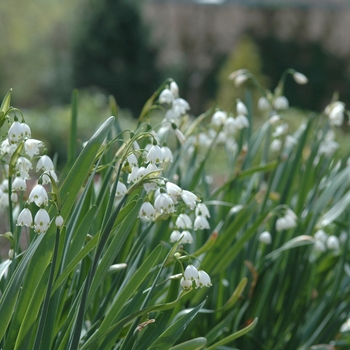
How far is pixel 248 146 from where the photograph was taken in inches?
96.3

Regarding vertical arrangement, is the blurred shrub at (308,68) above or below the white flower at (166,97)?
below

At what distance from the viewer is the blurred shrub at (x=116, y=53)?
39.4 feet

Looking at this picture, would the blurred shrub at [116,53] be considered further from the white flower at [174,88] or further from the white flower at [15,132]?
the white flower at [15,132]

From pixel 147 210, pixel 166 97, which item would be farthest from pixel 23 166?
pixel 166 97

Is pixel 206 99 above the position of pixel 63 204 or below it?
below

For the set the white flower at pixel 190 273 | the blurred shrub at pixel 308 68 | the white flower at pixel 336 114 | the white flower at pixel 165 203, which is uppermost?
the white flower at pixel 165 203

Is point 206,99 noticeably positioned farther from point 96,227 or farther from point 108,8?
point 96,227

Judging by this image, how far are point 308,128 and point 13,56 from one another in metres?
13.7

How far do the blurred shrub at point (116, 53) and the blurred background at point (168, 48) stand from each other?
2cm

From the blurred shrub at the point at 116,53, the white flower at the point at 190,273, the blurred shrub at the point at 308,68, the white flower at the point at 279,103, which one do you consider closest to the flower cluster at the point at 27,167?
the white flower at the point at 190,273

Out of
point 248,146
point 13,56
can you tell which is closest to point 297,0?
point 13,56

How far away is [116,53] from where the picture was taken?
12.2 metres

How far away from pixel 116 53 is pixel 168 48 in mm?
4028

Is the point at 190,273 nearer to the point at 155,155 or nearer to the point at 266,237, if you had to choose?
the point at 155,155
